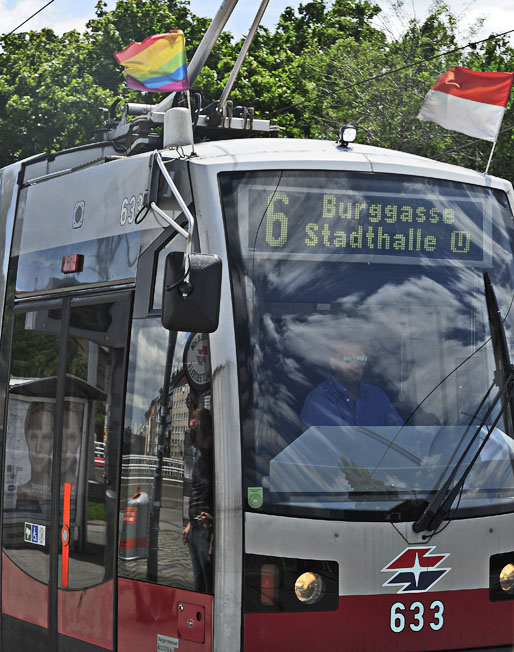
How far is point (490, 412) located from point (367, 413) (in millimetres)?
657

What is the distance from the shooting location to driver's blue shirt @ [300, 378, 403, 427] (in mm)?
5086

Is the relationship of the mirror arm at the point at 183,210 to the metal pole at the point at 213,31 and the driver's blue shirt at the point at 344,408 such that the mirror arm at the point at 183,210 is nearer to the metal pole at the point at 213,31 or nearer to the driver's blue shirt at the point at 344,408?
the driver's blue shirt at the point at 344,408

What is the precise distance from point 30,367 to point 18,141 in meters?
26.2

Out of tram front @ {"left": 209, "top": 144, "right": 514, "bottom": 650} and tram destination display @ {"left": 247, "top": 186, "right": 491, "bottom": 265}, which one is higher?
tram destination display @ {"left": 247, "top": 186, "right": 491, "bottom": 265}

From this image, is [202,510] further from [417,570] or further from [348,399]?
[417,570]

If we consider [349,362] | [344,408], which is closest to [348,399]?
[344,408]

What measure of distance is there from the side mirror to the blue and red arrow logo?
1.41 m

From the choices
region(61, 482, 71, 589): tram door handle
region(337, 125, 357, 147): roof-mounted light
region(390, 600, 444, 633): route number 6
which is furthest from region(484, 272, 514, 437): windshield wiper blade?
region(61, 482, 71, 589): tram door handle

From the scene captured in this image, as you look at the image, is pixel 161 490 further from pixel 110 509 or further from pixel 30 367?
pixel 30 367

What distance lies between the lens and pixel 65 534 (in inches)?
238

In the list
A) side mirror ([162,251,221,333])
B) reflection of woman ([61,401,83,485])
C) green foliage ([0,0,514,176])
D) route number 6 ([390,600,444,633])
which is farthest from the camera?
green foliage ([0,0,514,176])

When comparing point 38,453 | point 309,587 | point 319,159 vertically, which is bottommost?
point 309,587

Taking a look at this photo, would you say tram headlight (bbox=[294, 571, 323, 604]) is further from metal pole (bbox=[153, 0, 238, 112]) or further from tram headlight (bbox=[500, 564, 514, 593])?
metal pole (bbox=[153, 0, 238, 112])

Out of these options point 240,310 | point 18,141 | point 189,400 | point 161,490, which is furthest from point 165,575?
point 18,141
